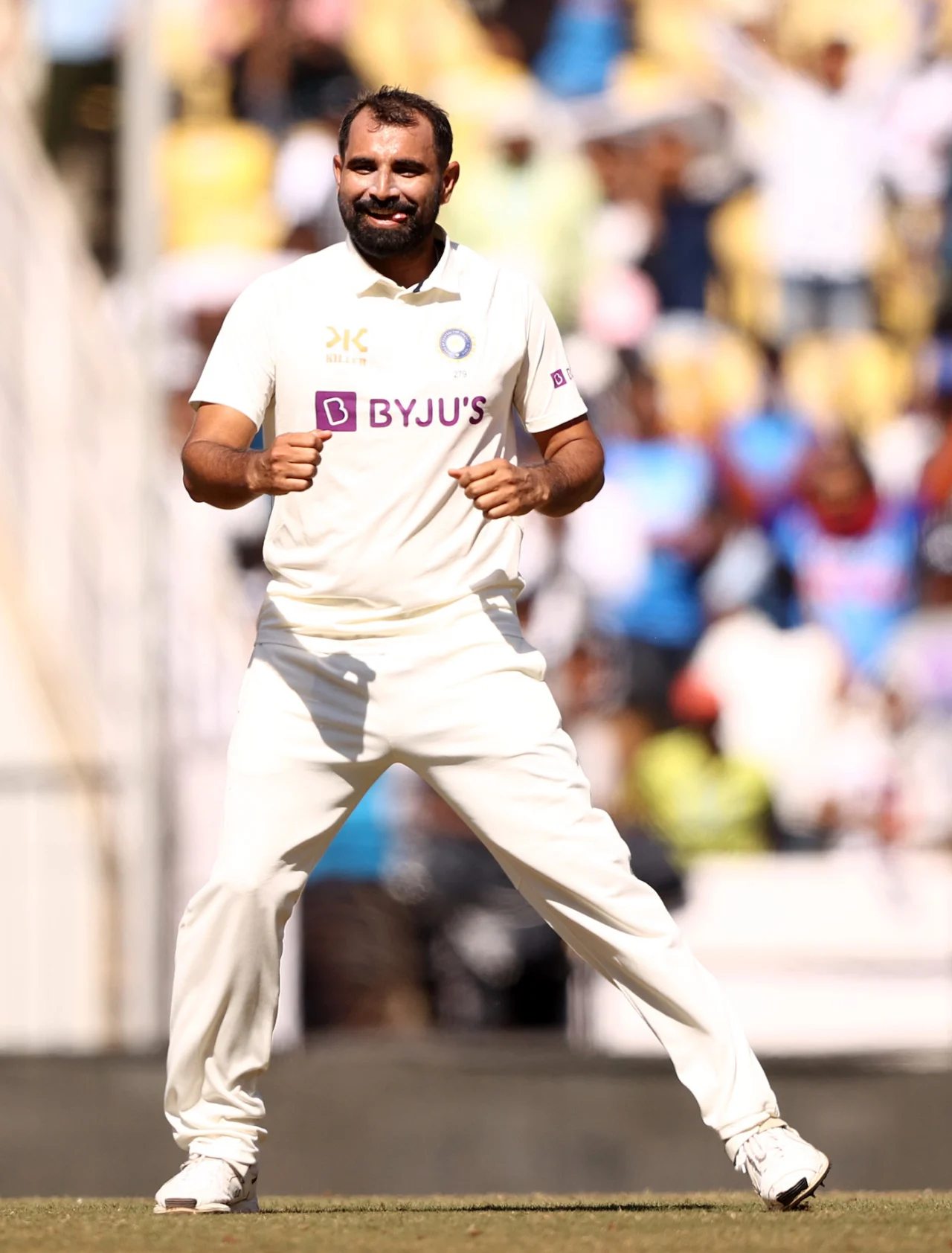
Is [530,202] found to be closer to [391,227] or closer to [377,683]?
[391,227]

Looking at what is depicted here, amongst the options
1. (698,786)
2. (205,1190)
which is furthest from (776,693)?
(205,1190)

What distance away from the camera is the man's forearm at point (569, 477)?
4.60 m

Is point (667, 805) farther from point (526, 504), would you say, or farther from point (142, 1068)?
point (526, 504)

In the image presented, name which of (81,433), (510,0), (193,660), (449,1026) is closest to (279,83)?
(510,0)

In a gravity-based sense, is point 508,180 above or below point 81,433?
above

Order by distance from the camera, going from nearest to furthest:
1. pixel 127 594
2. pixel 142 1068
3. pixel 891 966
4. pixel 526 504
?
pixel 526 504, pixel 142 1068, pixel 891 966, pixel 127 594

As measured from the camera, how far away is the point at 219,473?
4.55 m

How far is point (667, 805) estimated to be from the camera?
9766 millimetres

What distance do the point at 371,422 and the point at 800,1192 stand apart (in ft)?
5.29

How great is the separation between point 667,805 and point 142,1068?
2.80 metres

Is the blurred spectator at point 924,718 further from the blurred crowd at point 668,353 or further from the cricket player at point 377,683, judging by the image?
the cricket player at point 377,683

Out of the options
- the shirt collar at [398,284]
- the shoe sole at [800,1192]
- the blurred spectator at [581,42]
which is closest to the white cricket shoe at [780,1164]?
the shoe sole at [800,1192]

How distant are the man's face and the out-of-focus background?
489 cm

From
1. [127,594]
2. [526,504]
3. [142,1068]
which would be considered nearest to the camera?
[526,504]
